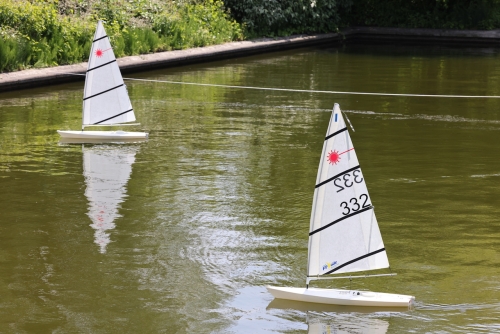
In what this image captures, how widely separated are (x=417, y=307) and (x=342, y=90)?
1437 cm

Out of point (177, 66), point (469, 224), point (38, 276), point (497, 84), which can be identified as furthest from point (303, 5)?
point (38, 276)

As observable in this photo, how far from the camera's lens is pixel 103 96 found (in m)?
16.6

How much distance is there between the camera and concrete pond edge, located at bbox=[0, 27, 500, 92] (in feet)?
76.3

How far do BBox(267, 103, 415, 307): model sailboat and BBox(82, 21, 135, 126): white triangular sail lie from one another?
28.1 feet

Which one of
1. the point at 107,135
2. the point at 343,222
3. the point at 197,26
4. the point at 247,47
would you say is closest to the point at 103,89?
the point at 107,135

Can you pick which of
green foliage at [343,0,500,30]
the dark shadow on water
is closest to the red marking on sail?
the dark shadow on water

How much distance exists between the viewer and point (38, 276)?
9992 millimetres

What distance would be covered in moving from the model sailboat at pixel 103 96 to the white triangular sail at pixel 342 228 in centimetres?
842

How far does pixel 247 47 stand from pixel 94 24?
5.93m

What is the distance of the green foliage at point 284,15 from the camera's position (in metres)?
33.3

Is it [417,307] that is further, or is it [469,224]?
[469,224]

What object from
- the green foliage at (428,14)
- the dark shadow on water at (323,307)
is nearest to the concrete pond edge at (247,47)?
the green foliage at (428,14)

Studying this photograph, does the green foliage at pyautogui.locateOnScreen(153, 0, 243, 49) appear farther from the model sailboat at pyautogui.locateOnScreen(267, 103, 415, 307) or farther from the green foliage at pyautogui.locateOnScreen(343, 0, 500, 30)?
the model sailboat at pyautogui.locateOnScreen(267, 103, 415, 307)

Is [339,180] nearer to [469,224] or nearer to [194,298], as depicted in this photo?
[194,298]
